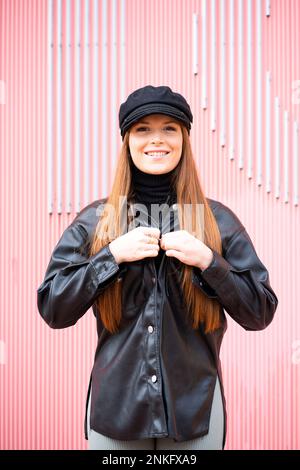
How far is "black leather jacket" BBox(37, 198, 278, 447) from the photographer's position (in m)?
1.29

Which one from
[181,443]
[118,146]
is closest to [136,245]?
[181,443]

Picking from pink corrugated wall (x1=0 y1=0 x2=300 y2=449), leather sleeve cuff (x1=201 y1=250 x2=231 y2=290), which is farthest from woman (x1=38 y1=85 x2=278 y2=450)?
pink corrugated wall (x1=0 y1=0 x2=300 y2=449)

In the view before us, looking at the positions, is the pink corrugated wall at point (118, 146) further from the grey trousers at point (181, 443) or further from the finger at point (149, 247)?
the finger at point (149, 247)

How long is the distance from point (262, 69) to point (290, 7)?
295 mm

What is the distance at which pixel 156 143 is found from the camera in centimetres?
139

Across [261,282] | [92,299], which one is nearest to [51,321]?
[92,299]

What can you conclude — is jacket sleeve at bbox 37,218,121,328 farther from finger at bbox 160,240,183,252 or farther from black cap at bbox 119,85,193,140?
black cap at bbox 119,85,193,140

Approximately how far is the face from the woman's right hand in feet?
0.58

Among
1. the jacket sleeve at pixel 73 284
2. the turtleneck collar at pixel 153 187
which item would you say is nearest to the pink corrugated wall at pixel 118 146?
the turtleneck collar at pixel 153 187

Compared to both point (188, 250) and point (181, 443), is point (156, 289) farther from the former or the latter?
point (181, 443)

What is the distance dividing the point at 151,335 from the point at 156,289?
0.10m

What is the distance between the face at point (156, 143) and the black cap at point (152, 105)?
0.08 feet

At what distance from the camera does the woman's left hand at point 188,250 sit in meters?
1.28
